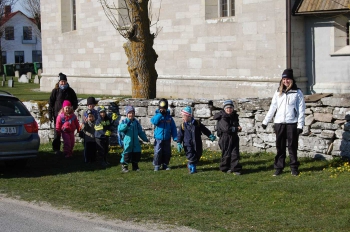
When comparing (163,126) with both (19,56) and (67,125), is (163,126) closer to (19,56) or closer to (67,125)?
(67,125)

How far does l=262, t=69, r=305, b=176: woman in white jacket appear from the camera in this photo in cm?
1022

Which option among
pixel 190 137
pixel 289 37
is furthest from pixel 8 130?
pixel 289 37

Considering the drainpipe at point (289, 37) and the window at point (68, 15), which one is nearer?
the drainpipe at point (289, 37)

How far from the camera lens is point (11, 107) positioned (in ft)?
37.6

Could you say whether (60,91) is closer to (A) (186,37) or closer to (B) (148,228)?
(B) (148,228)

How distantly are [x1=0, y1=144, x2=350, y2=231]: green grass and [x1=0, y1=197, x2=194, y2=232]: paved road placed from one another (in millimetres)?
271

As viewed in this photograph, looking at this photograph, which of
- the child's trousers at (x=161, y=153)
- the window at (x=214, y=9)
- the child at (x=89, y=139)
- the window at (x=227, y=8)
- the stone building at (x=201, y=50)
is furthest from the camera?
the window at (x=214, y=9)

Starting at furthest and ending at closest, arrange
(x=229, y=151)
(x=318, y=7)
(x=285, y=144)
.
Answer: (x=318, y=7)
(x=229, y=151)
(x=285, y=144)

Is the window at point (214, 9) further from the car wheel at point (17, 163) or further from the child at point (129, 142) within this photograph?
the car wheel at point (17, 163)

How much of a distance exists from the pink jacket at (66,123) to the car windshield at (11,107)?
54.1 inches

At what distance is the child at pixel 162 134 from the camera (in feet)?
36.7

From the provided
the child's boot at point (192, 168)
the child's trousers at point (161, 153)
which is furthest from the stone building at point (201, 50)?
the child's boot at point (192, 168)

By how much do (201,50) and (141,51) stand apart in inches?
352

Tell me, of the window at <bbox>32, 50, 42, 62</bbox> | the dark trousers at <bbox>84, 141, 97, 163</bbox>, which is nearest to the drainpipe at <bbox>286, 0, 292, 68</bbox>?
the dark trousers at <bbox>84, 141, 97, 163</bbox>
